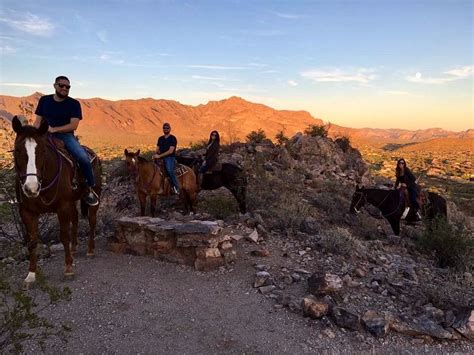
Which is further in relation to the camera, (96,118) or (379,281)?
(96,118)

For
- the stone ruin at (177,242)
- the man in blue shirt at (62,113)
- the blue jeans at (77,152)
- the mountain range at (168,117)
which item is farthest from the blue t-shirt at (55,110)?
the mountain range at (168,117)

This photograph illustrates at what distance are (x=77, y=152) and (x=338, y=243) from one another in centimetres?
528

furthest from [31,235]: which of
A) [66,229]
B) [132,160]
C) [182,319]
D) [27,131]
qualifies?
[132,160]

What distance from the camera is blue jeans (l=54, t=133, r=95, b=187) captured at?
→ 5.97 metres

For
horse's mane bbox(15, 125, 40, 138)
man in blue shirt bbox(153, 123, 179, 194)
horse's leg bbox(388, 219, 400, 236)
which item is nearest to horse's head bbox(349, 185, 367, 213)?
horse's leg bbox(388, 219, 400, 236)

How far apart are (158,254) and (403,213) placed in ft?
25.3

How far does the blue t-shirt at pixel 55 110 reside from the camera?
19.0 feet

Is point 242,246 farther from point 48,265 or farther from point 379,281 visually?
point 48,265

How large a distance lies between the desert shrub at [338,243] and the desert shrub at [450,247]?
2037 millimetres

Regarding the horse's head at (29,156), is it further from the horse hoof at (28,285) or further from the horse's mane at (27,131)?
the horse hoof at (28,285)

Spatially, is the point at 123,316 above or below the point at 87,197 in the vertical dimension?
below

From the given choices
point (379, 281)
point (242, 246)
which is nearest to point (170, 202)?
point (242, 246)

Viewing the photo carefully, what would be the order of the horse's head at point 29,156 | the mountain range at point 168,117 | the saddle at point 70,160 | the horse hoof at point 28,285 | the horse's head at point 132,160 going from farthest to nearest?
the mountain range at point 168,117 → the horse's head at point 132,160 → the saddle at point 70,160 → the horse hoof at point 28,285 → the horse's head at point 29,156

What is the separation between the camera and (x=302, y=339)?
194 inches
